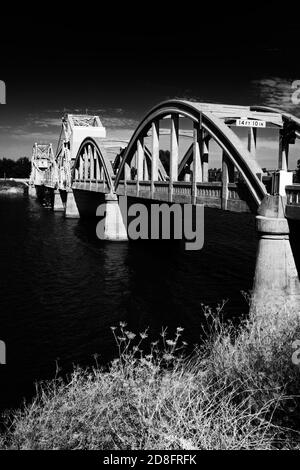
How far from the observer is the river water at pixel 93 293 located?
58.8 feet

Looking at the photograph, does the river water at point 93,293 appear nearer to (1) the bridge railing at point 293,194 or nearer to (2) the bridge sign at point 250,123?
(1) the bridge railing at point 293,194

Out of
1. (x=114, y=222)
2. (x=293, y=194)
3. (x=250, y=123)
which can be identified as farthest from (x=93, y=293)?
(x=114, y=222)

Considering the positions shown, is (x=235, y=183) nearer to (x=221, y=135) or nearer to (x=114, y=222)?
(x=221, y=135)

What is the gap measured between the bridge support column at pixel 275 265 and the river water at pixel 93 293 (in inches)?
143

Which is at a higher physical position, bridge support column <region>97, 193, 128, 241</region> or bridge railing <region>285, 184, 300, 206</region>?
bridge railing <region>285, 184, 300, 206</region>

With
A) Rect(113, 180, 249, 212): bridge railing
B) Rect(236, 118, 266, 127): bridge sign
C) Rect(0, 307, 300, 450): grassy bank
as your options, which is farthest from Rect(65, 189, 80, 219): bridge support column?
Rect(0, 307, 300, 450): grassy bank

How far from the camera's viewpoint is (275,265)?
19172 millimetres

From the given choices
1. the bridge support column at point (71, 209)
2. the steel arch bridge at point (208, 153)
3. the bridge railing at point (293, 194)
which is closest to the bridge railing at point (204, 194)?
the steel arch bridge at point (208, 153)

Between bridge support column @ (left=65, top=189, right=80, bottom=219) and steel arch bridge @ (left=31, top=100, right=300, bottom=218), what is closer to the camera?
steel arch bridge @ (left=31, top=100, right=300, bottom=218)

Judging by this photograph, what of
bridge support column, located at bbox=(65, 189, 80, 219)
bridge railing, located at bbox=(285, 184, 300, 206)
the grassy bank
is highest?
bridge railing, located at bbox=(285, 184, 300, 206)

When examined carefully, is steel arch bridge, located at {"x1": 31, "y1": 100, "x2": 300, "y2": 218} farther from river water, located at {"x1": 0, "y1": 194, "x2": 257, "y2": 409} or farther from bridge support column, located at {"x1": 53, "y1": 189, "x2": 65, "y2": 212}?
bridge support column, located at {"x1": 53, "y1": 189, "x2": 65, "y2": 212}

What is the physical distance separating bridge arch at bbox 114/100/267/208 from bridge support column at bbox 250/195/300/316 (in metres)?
1.77

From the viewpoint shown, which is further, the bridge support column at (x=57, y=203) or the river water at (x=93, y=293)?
the bridge support column at (x=57, y=203)

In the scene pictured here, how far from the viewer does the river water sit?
17.9 meters
